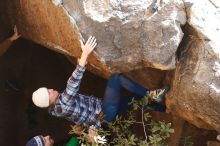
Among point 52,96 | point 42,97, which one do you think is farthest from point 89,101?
point 42,97

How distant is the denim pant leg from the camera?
5227 millimetres

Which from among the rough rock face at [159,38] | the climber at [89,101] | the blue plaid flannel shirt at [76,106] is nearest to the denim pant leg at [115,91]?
the climber at [89,101]

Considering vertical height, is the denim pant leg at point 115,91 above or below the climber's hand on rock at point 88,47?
below

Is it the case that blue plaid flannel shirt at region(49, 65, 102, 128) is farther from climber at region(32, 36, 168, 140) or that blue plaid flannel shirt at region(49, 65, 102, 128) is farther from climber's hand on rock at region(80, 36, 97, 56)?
climber's hand on rock at region(80, 36, 97, 56)

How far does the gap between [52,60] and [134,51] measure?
2.96m

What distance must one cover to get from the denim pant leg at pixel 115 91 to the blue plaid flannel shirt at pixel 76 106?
0.44 feet

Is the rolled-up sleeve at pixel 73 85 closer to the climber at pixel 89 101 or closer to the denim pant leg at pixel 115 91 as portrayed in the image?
the climber at pixel 89 101

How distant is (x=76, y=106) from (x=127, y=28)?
1255 millimetres

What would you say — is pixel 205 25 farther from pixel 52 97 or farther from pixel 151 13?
pixel 52 97

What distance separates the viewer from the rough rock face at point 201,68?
4.56 meters

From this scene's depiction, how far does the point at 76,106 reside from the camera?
5.21 meters

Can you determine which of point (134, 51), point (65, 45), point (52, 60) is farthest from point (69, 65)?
point (134, 51)

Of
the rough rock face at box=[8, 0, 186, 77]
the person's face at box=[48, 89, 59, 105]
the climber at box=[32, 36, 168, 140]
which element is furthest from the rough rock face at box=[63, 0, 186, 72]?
the person's face at box=[48, 89, 59, 105]

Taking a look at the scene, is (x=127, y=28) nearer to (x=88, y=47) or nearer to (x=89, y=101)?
(x=88, y=47)
